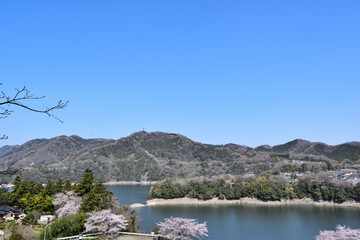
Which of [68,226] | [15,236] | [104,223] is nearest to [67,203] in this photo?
[68,226]

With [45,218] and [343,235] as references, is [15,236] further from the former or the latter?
[343,235]

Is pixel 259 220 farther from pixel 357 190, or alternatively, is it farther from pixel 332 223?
pixel 357 190

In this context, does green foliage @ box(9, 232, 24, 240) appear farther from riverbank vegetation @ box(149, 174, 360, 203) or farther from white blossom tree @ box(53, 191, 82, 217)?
riverbank vegetation @ box(149, 174, 360, 203)

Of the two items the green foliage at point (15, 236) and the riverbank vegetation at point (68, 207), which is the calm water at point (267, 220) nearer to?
the riverbank vegetation at point (68, 207)

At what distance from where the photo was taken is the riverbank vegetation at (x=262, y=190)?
68938 mm

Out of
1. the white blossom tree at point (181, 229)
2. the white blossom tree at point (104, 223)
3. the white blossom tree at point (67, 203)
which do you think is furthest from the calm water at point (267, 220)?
the white blossom tree at point (181, 229)

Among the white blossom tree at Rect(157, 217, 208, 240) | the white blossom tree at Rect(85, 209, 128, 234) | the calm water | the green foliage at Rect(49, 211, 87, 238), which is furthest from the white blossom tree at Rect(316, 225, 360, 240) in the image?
the green foliage at Rect(49, 211, 87, 238)

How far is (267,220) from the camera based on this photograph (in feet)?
165

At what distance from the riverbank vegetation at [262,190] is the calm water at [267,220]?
5.88m

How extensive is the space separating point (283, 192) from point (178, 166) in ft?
340

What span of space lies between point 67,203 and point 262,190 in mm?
52786

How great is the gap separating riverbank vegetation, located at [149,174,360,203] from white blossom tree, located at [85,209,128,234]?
4986 centimetres

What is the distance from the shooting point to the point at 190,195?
7550cm

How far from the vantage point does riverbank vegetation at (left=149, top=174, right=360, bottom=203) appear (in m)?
68.9
